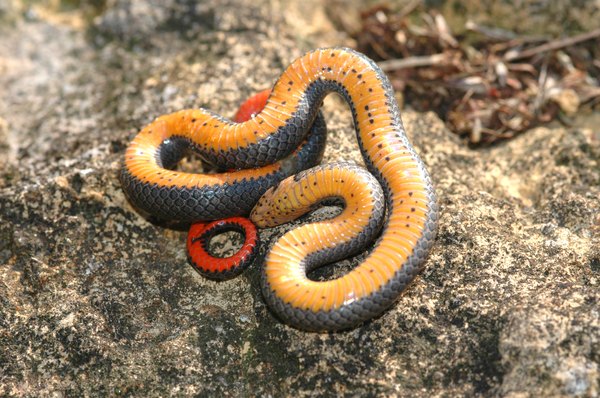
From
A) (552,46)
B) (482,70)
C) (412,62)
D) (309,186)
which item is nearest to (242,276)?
(309,186)

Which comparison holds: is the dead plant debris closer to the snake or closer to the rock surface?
the rock surface

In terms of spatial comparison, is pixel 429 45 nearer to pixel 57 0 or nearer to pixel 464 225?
pixel 464 225

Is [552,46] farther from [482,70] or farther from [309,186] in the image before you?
[309,186]

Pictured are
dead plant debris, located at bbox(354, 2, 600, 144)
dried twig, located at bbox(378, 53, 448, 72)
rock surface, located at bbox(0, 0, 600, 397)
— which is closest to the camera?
rock surface, located at bbox(0, 0, 600, 397)

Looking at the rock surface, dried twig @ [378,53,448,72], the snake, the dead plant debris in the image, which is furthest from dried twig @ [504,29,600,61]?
the snake

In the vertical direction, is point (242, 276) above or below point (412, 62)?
below

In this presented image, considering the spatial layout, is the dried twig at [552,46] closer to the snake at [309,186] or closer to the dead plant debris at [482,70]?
the dead plant debris at [482,70]

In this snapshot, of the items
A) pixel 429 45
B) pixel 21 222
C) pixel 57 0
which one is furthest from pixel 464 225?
pixel 57 0
